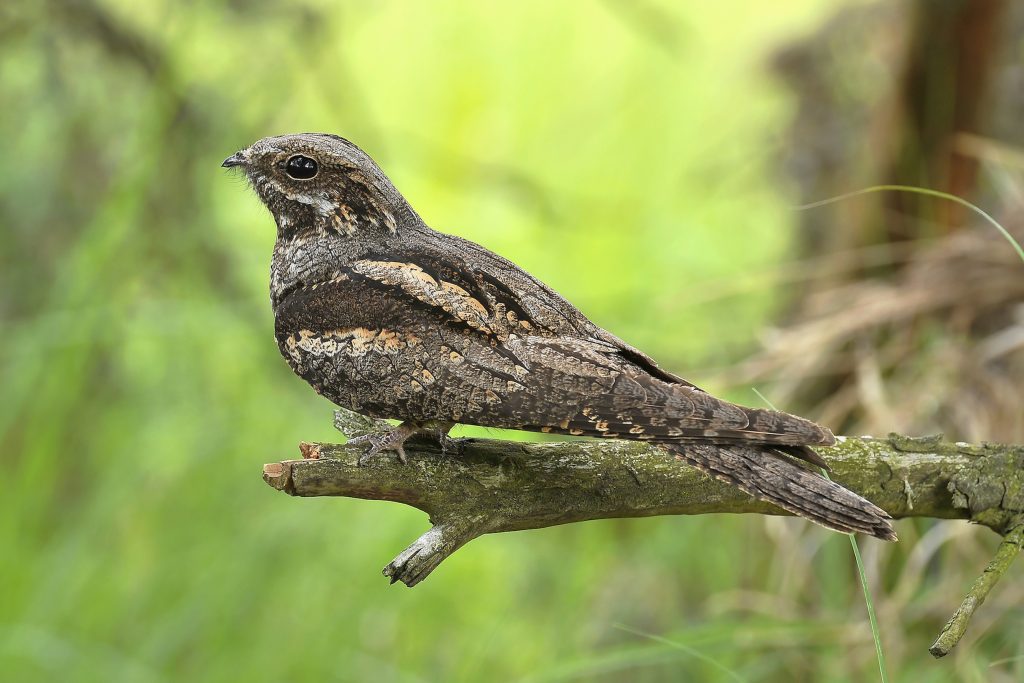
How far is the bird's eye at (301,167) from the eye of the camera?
105 inches

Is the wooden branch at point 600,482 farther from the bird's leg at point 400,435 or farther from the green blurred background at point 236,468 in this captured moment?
the green blurred background at point 236,468

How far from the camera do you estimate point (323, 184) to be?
266cm

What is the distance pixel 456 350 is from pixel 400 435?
0.23 meters

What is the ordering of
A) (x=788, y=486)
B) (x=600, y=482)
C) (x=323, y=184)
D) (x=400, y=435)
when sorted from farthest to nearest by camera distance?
1. (x=323, y=184)
2. (x=400, y=435)
3. (x=600, y=482)
4. (x=788, y=486)

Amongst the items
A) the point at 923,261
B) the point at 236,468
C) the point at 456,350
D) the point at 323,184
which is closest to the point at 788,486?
the point at 456,350

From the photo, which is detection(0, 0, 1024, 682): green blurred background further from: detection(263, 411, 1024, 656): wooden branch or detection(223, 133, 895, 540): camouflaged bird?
detection(263, 411, 1024, 656): wooden branch

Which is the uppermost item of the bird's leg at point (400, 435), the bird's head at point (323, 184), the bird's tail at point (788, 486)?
the bird's head at point (323, 184)

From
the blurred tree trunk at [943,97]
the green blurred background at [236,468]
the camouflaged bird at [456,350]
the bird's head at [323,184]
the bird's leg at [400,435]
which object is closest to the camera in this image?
the camouflaged bird at [456,350]

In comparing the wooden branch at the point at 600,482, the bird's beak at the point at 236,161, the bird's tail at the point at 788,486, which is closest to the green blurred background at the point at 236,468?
the bird's beak at the point at 236,161

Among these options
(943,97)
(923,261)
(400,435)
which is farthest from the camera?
(943,97)

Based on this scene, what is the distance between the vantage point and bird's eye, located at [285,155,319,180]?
2.66 meters

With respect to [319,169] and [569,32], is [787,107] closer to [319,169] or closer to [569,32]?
[569,32]

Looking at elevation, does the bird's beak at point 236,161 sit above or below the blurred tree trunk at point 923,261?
below

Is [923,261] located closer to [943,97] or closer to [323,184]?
[943,97]
